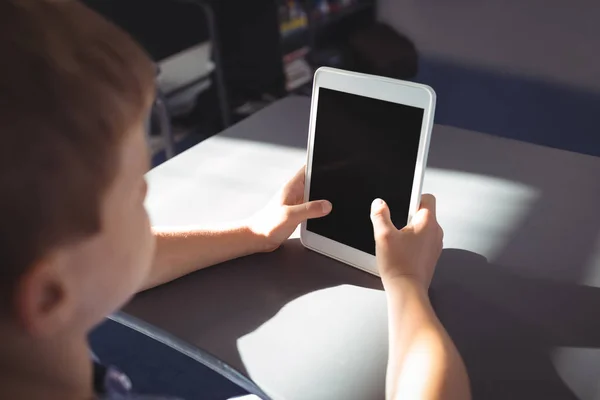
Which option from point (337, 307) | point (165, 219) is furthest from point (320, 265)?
point (165, 219)

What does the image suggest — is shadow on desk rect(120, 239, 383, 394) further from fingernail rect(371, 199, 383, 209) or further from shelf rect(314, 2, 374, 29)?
shelf rect(314, 2, 374, 29)

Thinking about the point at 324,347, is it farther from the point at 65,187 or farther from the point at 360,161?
the point at 65,187

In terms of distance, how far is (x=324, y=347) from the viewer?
63 cm

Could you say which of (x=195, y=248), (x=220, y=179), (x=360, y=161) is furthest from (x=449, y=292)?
(x=220, y=179)

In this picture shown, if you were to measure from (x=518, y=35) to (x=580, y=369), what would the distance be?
1.61m

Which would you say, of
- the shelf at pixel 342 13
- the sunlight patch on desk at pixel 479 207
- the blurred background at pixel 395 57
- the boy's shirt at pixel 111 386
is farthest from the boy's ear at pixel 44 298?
the shelf at pixel 342 13

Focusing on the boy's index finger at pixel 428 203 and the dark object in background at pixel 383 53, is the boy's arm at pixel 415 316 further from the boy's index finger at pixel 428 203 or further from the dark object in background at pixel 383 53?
the dark object in background at pixel 383 53

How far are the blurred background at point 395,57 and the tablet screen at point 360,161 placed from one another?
3.07ft

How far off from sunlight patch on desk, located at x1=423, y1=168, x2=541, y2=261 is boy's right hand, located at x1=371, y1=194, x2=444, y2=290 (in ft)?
0.28

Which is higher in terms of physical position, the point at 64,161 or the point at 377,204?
the point at 64,161

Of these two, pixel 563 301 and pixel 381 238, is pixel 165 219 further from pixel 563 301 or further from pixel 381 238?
pixel 563 301

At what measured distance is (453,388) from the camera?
0.55 m

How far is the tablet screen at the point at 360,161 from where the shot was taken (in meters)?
0.70

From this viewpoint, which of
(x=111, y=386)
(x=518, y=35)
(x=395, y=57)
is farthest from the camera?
(x=395, y=57)
